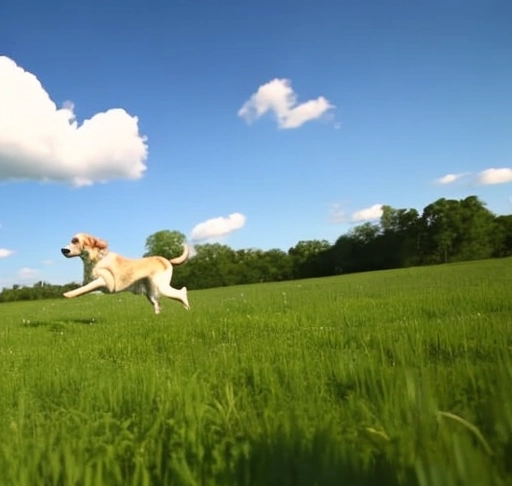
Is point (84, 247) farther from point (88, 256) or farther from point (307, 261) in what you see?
point (307, 261)

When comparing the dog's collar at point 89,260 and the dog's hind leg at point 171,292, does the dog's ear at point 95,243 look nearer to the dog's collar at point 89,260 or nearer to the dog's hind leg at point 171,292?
the dog's collar at point 89,260

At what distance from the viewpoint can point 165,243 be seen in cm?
12762

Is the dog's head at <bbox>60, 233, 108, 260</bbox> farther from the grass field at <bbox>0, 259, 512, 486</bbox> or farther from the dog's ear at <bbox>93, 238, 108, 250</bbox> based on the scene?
the grass field at <bbox>0, 259, 512, 486</bbox>

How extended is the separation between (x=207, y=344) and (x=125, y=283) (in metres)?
6.57

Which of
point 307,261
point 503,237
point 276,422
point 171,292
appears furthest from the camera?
point 307,261

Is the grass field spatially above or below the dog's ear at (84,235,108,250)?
below

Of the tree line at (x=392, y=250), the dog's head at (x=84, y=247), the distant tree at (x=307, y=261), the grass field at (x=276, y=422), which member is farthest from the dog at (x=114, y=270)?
the distant tree at (x=307, y=261)

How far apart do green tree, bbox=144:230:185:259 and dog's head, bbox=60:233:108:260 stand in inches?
4357

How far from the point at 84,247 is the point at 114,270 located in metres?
0.97

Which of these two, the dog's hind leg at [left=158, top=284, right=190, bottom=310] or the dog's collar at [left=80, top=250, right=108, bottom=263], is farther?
the dog's hind leg at [left=158, top=284, right=190, bottom=310]

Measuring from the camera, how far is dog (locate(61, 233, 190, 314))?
12984 millimetres

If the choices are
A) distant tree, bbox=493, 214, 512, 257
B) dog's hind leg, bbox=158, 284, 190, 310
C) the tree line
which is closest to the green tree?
the tree line

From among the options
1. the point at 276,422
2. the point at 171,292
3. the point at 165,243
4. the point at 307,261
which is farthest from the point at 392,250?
the point at 276,422

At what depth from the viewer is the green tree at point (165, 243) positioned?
12488 cm
